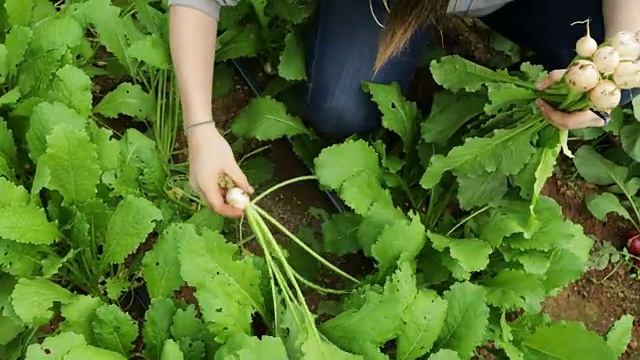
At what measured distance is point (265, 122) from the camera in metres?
1.50

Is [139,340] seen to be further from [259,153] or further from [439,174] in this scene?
[439,174]

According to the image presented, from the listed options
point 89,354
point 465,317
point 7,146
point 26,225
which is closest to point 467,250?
point 465,317

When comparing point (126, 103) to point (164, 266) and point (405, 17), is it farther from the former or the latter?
point (405, 17)

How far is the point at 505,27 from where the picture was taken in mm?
1554

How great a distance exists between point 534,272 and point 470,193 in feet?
0.59

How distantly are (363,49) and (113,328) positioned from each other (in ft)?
2.21

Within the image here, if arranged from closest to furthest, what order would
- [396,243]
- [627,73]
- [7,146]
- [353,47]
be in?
1. [627,73]
2. [396,243]
3. [7,146]
4. [353,47]

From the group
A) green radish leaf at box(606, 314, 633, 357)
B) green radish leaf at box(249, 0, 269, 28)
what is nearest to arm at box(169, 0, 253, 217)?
green radish leaf at box(249, 0, 269, 28)

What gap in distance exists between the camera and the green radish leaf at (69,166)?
123 cm

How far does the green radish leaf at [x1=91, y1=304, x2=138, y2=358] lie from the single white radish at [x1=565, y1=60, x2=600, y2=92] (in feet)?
2.43

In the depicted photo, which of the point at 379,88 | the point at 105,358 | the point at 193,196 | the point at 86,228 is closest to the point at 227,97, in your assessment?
the point at 193,196

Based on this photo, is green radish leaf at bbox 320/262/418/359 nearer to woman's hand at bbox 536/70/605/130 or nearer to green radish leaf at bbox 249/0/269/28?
woman's hand at bbox 536/70/605/130

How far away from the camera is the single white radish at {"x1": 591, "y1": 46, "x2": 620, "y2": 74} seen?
2.95 ft

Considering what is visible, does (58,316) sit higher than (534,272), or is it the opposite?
(534,272)
